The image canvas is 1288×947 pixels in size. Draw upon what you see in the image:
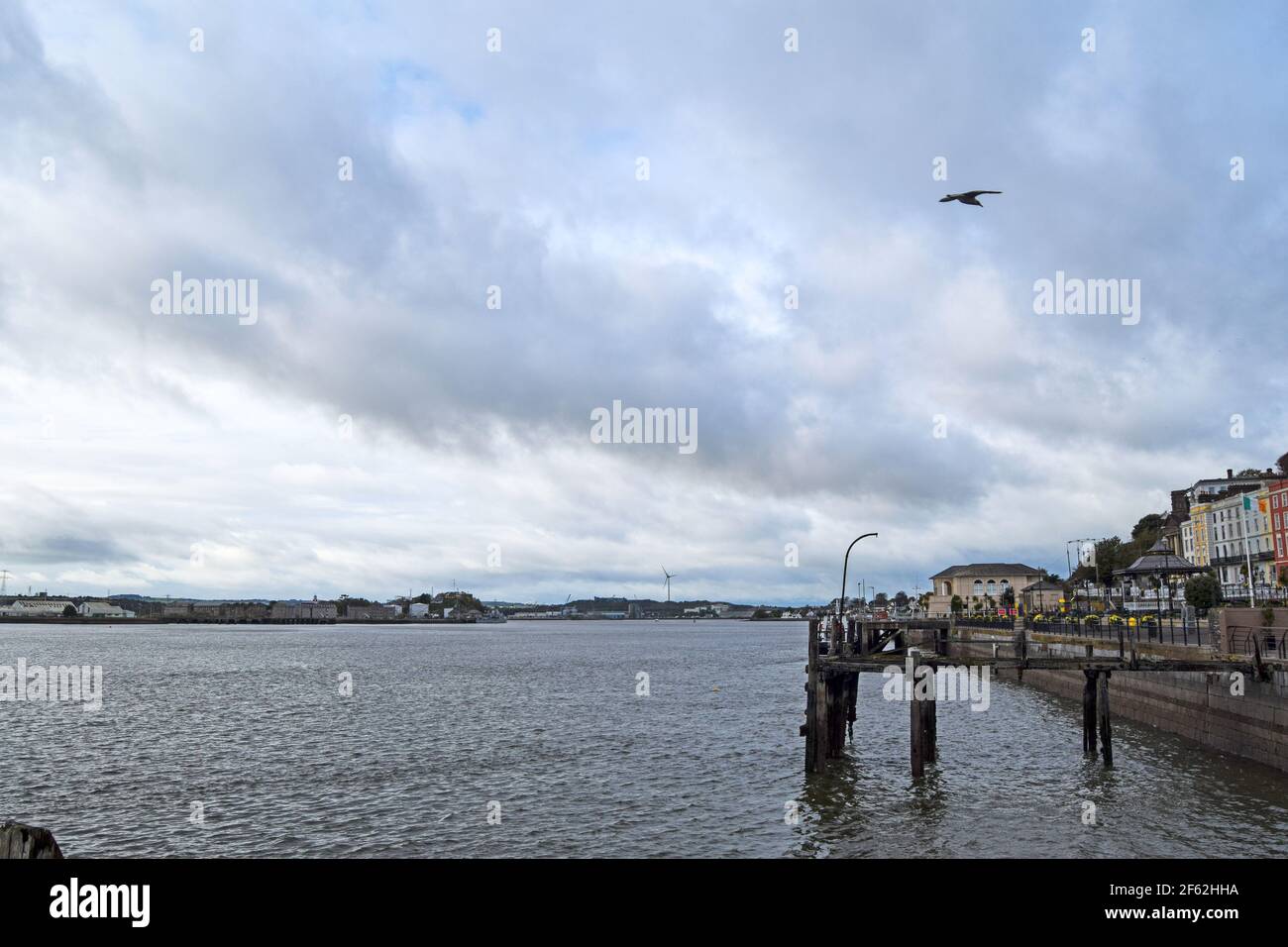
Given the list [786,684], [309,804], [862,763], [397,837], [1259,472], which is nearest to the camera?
[397,837]

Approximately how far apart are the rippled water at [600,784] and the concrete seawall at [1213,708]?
2.57 feet

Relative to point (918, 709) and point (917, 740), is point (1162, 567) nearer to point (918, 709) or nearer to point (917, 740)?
point (918, 709)

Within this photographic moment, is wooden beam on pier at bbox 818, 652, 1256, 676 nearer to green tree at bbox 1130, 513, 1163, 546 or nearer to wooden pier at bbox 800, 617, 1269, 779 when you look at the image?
wooden pier at bbox 800, 617, 1269, 779

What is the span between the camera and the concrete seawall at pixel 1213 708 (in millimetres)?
27375

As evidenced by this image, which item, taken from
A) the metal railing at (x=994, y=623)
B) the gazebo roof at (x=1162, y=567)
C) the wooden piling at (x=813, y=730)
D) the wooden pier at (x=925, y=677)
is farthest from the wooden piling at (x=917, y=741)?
the metal railing at (x=994, y=623)

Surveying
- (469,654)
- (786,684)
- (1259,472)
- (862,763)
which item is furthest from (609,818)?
(1259,472)

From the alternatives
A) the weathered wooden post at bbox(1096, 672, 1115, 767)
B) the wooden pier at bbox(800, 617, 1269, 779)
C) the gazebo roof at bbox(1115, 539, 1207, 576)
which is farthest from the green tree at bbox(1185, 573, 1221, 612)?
the weathered wooden post at bbox(1096, 672, 1115, 767)

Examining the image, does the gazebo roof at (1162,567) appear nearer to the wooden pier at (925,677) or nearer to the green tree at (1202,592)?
the wooden pier at (925,677)

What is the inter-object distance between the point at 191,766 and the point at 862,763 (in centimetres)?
2383

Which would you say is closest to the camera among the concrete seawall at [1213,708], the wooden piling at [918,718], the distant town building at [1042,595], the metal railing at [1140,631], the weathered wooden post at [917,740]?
the concrete seawall at [1213,708]

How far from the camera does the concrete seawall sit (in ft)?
89.8

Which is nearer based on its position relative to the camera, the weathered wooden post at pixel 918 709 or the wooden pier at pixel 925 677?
the weathered wooden post at pixel 918 709
